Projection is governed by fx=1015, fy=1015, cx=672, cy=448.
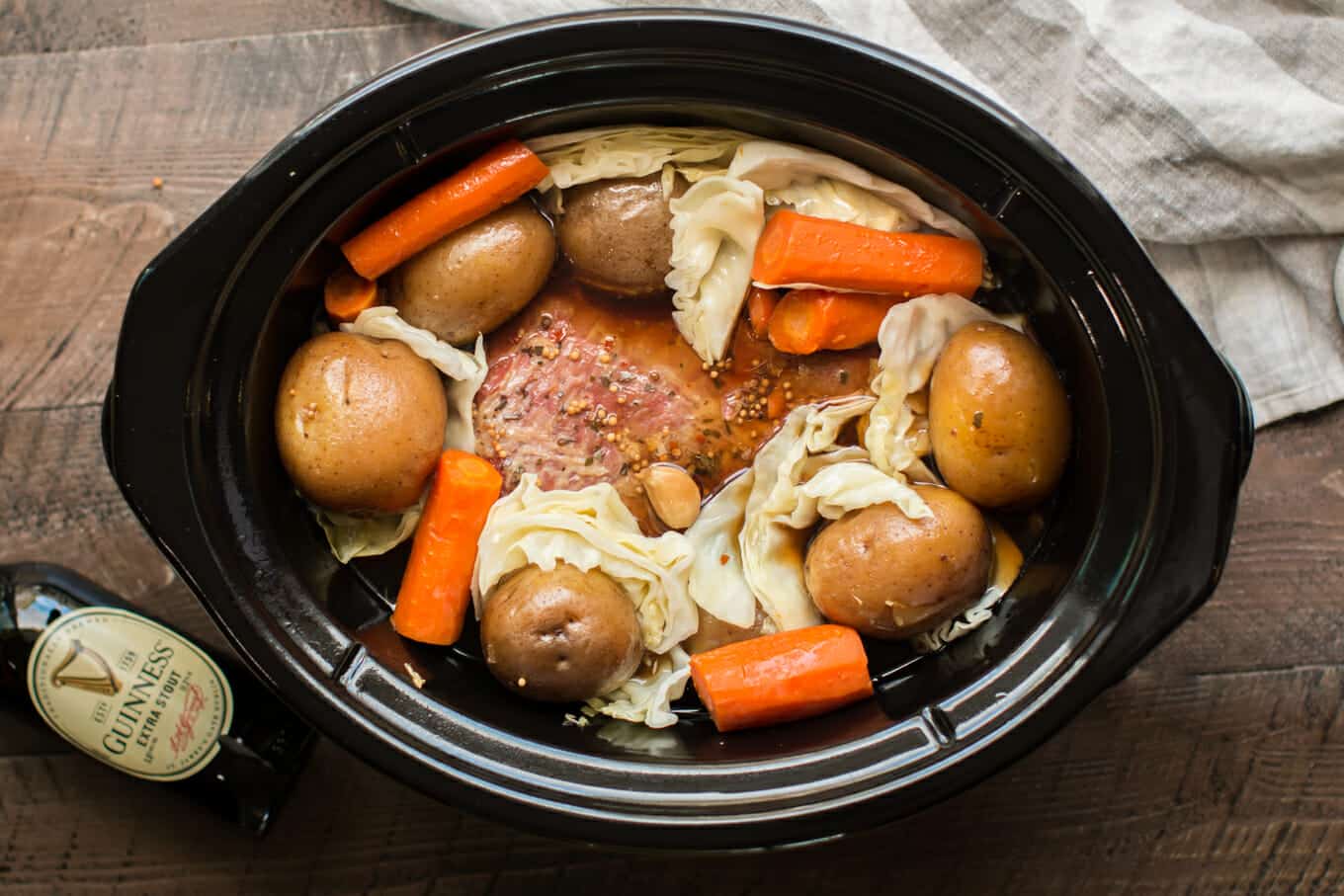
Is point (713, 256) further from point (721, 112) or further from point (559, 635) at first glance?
point (559, 635)

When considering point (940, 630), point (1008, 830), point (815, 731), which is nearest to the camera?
point (815, 731)

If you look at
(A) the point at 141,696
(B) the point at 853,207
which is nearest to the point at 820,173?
(B) the point at 853,207

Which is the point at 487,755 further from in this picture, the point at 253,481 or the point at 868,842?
the point at 868,842

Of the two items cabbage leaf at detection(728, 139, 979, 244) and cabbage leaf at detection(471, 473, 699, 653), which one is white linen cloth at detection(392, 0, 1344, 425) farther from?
cabbage leaf at detection(471, 473, 699, 653)

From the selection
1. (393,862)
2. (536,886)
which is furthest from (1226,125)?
(393,862)

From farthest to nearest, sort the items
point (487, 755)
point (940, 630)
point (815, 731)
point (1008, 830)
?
point (1008, 830), point (940, 630), point (815, 731), point (487, 755)

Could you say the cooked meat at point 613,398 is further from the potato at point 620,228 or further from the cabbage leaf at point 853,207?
the cabbage leaf at point 853,207

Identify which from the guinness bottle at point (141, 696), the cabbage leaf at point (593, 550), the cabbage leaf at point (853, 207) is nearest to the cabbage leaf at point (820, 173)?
the cabbage leaf at point (853, 207)
